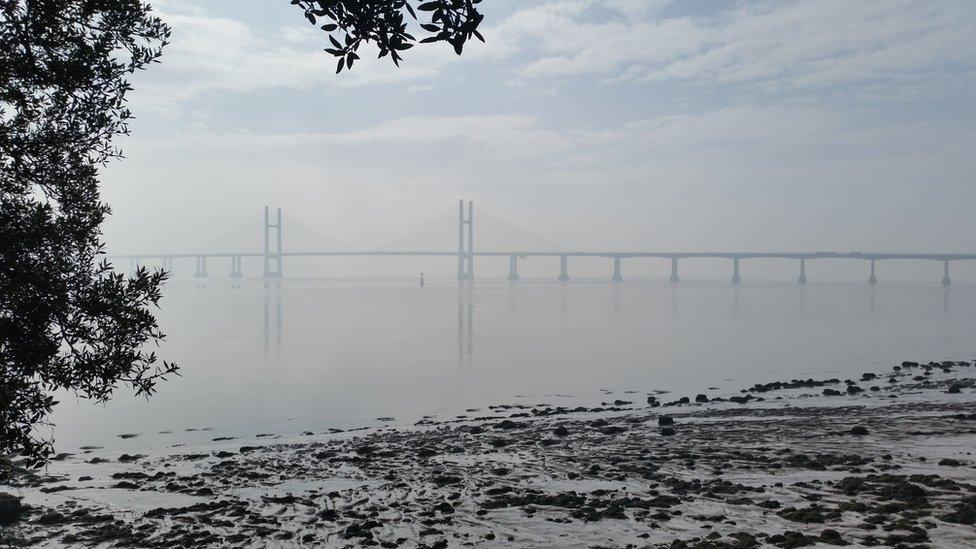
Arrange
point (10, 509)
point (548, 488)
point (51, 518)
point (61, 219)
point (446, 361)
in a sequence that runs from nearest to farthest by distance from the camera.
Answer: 1. point (61, 219)
2. point (51, 518)
3. point (10, 509)
4. point (548, 488)
5. point (446, 361)

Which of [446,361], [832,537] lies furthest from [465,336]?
[832,537]

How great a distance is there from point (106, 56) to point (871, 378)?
22.4 meters

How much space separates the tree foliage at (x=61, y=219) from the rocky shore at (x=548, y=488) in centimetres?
272

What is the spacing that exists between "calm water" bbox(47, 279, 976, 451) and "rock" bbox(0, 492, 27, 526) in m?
5.23

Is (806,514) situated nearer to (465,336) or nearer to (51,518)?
(51,518)

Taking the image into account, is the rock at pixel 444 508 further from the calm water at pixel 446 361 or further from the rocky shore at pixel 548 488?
the calm water at pixel 446 361

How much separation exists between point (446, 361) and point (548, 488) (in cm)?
1962

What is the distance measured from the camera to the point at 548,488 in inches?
392

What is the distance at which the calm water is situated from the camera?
1805cm

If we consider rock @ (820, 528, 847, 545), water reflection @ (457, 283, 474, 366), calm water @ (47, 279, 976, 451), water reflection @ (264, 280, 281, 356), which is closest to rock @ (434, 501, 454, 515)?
rock @ (820, 528, 847, 545)

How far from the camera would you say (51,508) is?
9.51 m

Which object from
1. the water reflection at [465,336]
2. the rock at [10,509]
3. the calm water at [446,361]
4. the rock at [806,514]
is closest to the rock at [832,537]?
the rock at [806,514]

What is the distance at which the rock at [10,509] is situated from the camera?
893cm

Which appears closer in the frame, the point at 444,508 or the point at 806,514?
the point at 806,514
